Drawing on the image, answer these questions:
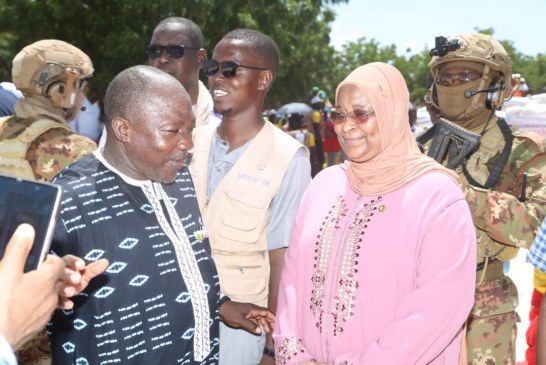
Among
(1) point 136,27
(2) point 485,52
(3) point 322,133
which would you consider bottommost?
(3) point 322,133

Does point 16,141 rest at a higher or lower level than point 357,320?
higher

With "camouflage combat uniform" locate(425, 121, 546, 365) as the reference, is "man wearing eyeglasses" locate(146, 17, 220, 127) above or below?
above

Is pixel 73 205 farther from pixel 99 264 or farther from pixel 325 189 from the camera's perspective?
pixel 325 189

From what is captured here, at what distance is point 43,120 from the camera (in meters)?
3.73

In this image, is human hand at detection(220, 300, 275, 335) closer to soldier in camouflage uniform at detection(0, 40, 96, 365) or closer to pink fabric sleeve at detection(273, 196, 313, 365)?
pink fabric sleeve at detection(273, 196, 313, 365)

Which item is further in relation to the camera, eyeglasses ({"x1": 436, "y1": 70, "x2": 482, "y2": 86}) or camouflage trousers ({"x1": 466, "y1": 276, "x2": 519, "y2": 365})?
eyeglasses ({"x1": 436, "y1": 70, "x2": 482, "y2": 86})

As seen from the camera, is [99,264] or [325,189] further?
[325,189]

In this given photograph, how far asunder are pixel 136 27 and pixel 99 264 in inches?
684

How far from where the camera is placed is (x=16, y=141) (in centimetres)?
367

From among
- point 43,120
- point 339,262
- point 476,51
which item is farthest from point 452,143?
point 43,120

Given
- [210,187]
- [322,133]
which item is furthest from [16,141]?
[322,133]

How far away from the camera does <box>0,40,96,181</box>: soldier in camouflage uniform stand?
3.62m

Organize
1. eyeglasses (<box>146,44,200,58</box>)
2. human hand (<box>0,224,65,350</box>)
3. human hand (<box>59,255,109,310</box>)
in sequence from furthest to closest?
1. eyeglasses (<box>146,44,200,58</box>)
2. human hand (<box>59,255,109,310</box>)
3. human hand (<box>0,224,65,350</box>)

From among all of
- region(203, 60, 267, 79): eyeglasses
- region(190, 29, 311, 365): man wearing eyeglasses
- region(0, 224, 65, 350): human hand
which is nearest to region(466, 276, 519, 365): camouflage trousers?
region(190, 29, 311, 365): man wearing eyeglasses
